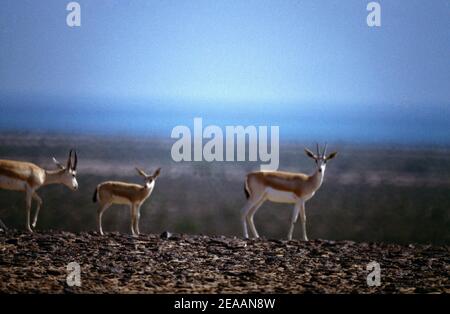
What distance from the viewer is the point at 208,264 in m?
10.2

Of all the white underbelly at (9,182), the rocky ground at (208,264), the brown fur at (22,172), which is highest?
the brown fur at (22,172)

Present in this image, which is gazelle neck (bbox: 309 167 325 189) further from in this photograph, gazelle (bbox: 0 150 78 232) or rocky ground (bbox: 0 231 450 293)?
gazelle (bbox: 0 150 78 232)

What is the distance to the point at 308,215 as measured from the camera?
23.1 meters

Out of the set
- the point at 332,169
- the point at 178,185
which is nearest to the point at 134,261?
the point at 178,185

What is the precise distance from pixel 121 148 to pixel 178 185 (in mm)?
18117

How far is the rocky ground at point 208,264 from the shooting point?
29.6 ft

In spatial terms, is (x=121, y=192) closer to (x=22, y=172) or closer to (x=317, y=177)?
(x=22, y=172)

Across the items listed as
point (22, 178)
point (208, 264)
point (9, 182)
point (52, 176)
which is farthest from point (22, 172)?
point (208, 264)

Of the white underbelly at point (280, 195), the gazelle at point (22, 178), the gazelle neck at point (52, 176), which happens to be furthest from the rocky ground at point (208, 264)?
the gazelle neck at point (52, 176)

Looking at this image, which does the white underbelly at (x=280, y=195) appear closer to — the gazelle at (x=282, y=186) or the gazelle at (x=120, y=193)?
Result: the gazelle at (x=282, y=186)

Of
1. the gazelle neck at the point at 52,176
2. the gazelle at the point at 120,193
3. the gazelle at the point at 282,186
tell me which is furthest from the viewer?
the gazelle neck at the point at 52,176

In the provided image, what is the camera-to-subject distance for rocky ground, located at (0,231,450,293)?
29.6 feet
